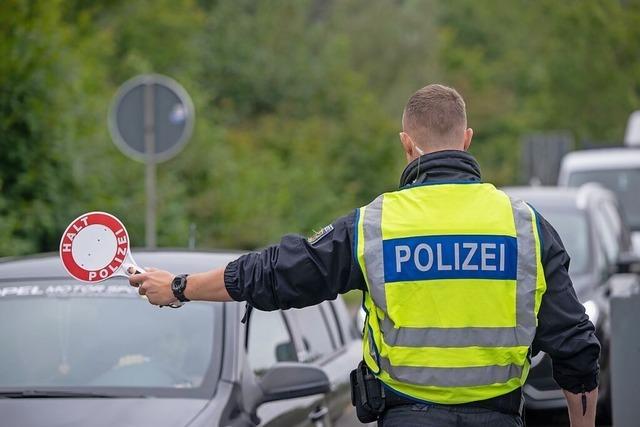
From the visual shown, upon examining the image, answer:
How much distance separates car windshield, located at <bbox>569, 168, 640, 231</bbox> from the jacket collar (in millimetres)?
14339

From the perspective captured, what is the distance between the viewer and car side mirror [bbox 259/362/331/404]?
215 inches

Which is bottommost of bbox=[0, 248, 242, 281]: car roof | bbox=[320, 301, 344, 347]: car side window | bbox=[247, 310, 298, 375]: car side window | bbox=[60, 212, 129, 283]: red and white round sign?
bbox=[320, 301, 344, 347]: car side window

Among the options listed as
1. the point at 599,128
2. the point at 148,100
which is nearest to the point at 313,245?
the point at 148,100

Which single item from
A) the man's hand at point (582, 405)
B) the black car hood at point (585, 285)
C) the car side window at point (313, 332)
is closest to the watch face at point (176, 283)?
the man's hand at point (582, 405)

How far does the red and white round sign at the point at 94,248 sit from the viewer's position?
431cm

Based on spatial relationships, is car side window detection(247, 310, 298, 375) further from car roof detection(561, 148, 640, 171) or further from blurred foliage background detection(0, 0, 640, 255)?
car roof detection(561, 148, 640, 171)

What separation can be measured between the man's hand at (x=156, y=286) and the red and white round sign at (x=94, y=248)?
0.08 m

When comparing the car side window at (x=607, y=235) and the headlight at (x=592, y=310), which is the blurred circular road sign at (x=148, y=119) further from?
the headlight at (x=592, y=310)

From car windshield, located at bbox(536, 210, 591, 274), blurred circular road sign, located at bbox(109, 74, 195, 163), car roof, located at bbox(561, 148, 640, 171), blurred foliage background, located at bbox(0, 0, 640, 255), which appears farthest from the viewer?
car roof, located at bbox(561, 148, 640, 171)

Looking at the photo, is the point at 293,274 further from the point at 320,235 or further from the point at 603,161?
the point at 603,161

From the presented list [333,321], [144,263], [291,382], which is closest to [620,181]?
[333,321]

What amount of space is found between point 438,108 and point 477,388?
2.80 ft

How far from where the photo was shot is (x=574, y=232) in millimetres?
11547

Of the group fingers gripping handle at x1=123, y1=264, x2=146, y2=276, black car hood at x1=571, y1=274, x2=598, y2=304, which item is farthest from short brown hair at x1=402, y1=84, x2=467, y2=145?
black car hood at x1=571, y1=274, x2=598, y2=304
